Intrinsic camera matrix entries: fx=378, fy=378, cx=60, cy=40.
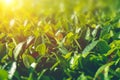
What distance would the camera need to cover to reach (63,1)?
266 centimetres

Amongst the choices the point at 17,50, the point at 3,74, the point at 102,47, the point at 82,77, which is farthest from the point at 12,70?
the point at 102,47

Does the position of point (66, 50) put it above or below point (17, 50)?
below

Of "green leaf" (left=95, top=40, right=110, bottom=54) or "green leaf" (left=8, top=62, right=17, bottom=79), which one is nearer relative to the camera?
"green leaf" (left=8, top=62, right=17, bottom=79)

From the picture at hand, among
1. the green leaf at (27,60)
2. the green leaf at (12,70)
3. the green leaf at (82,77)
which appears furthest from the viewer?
the green leaf at (27,60)

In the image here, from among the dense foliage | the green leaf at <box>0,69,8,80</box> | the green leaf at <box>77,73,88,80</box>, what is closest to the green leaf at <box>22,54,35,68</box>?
the dense foliage

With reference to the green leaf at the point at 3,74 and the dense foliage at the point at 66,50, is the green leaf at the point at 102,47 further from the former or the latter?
the green leaf at the point at 3,74

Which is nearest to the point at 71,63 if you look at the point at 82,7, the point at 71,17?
the point at 82,7

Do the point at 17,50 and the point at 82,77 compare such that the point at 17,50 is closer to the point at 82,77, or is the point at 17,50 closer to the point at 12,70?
the point at 12,70

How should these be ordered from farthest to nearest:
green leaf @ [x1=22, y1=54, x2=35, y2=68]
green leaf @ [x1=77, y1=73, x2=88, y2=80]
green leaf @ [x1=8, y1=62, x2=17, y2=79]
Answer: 1. green leaf @ [x1=22, y1=54, x2=35, y2=68]
2. green leaf @ [x1=8, y1=62, x2=17, y2=79]
3. green leaf @ [x1=77, y1=73, x2=88, y2=80]

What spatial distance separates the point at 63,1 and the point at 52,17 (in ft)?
2.97

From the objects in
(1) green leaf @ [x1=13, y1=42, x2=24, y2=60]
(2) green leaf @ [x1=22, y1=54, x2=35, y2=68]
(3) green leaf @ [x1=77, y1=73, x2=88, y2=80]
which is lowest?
(3) green leaf @ [x1=77, y1=73, x2=88, y2=80]

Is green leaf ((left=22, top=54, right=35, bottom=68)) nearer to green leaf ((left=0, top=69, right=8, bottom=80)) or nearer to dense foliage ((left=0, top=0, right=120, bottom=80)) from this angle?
dense foliage ((left=0, top=0, right=120, bottom=80))

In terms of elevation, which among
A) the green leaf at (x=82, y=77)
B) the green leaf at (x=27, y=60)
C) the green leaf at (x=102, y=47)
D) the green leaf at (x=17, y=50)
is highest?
the green leaf at (x=17, y=50)

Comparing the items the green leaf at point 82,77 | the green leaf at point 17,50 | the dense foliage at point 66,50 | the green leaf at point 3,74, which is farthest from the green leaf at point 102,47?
the green leaf at point 3,74
